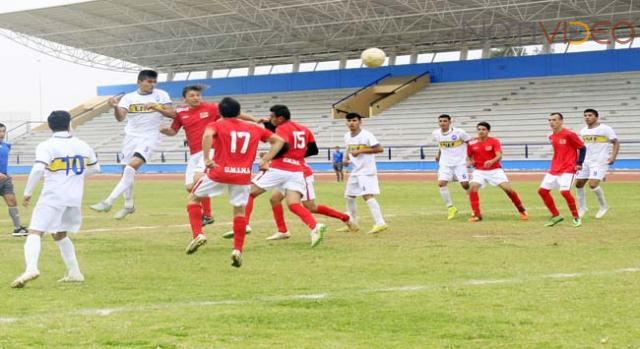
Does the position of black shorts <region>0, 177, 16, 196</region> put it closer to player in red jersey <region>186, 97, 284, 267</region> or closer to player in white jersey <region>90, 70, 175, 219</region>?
player in white jersey <region>90, 70, 175, 219</region>

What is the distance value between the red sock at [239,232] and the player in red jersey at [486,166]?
7.51 meters

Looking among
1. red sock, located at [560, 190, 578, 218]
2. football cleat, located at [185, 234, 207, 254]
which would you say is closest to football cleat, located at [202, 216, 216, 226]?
football cleat, located at [185, 234, 207, 254]

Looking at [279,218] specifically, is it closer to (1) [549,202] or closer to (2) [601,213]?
(1) [549,202]

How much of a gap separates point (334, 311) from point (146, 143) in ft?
28.0

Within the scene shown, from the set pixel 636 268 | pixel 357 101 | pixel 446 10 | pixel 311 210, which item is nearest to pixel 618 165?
pixel 446 10

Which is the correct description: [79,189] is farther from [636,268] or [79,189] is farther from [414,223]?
[414,223]

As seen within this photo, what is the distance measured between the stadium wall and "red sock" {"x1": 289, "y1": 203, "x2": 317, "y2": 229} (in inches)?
1555

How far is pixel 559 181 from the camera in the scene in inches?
648

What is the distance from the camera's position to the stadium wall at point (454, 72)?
164ft

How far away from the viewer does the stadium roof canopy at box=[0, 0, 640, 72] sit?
47594mm

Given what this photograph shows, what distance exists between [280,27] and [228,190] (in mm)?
42808

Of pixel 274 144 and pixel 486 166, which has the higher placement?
pixel 274 144

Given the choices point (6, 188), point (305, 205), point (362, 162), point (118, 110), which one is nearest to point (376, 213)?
point (362, 162)

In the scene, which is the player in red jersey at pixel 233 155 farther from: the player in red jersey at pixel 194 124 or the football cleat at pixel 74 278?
the player in red jersey at pixel 194 124
